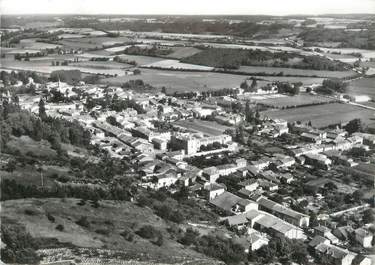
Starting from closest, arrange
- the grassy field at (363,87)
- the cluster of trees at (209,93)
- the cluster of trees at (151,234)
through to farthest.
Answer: the cluster of trees at (151,234)
the grassy field at (363,87)
the cluster of trees at (209,93)

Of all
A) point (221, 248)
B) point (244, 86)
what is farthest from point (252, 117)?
point (221, 248)

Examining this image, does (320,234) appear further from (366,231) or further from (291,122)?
(291,122)

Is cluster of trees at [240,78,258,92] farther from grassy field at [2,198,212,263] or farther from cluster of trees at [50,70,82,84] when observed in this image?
grassy field at [2,198,212,263]

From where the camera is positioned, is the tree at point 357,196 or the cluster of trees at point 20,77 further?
the cluster of trees at point 20,77

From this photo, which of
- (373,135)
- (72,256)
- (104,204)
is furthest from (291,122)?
(72,256)

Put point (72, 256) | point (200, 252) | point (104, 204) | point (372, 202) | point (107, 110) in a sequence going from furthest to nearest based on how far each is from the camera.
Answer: point (107, 110), point (372, 202), point (104, 204), point (200, 252), point (72, 256)

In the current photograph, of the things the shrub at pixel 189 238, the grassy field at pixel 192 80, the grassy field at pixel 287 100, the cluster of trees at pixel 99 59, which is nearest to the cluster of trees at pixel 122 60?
the cluster of trees at pixel 99 59

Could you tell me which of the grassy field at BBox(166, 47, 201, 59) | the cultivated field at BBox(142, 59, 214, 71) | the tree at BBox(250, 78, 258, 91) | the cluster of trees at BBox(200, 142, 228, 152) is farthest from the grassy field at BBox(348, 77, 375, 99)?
the grassy field at BBox(166, 47, 201, 59)

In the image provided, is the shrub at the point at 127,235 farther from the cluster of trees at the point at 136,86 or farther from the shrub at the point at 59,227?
the cluster of trees at the point at 136,86
